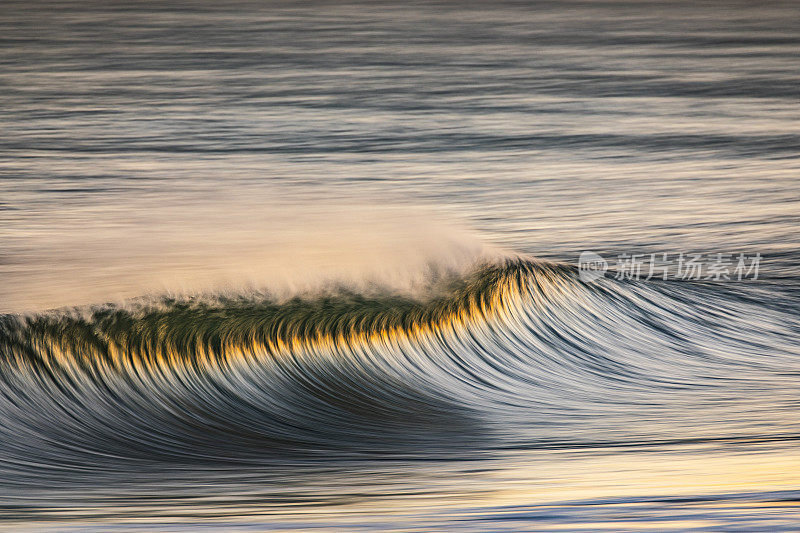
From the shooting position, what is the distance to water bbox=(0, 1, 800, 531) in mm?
1066

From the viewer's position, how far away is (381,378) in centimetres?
180

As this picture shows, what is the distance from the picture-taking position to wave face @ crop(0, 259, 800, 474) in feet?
4.51

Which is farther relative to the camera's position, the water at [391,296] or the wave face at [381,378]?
the wave face at [381,378]

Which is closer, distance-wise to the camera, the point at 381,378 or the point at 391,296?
the point at 381,378

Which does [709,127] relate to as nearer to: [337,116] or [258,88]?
[337,116]

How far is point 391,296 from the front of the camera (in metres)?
2.00

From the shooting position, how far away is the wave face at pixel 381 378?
1374mm

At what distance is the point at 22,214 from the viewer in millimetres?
2688

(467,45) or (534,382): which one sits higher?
(467,45)

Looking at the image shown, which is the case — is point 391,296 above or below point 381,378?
above

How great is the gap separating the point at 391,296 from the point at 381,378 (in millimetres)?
246

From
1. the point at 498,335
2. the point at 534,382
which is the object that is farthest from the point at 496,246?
the point at 534,382

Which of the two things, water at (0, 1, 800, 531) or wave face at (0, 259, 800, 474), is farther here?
wave face at (0, 259, 800, 474)

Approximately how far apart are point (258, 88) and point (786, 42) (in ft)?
9.91
